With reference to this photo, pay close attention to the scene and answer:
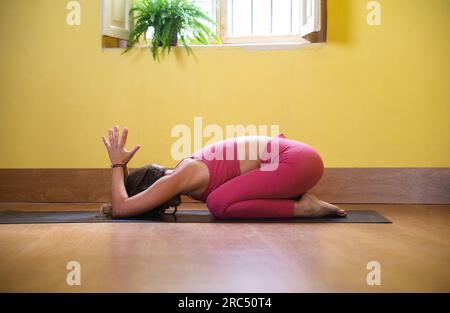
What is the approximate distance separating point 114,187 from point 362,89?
2070 millimetres

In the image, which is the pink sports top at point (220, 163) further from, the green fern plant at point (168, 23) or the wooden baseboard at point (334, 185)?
the green fern plant at point (168, 23)

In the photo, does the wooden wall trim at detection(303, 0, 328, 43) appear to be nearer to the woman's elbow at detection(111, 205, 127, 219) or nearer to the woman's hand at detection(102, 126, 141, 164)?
the woman's hand at detection(102, 126, 141, 164)

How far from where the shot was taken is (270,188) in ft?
8.93

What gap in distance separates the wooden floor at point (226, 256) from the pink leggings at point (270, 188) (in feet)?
0.61

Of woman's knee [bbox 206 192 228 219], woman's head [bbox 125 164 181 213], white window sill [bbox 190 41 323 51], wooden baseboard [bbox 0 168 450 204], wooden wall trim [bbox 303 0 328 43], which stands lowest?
wooden baseboard [bbox 0 168 450 204]

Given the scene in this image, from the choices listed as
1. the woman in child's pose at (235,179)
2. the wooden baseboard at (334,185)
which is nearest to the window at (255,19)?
the wooden baseboard at (334,185)

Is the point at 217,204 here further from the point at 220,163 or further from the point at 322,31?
the point at 322,31

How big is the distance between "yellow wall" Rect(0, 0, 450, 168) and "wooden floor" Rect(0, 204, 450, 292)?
131 centimetres

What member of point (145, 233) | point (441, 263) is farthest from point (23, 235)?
point (441, 263)

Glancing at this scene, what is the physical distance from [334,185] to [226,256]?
88.7 inches

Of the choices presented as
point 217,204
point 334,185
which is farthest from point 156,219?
point 334,185

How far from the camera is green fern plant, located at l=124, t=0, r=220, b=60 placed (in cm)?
394

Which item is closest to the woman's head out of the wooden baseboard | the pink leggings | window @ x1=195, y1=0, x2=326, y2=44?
the pink leggings

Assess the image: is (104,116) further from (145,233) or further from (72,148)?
(145,233)
